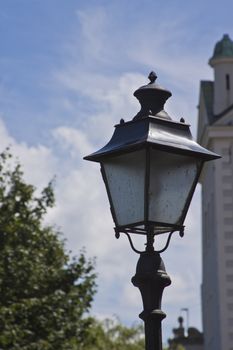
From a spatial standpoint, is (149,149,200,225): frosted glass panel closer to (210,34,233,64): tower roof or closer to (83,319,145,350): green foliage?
(210,34,233,64): tower roof

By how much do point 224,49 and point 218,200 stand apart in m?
5.90

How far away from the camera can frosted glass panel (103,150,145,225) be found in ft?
25.5

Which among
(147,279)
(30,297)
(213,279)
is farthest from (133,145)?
(213,279)

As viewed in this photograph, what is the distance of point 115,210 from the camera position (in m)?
7.98

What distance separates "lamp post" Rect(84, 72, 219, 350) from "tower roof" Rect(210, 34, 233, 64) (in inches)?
1233

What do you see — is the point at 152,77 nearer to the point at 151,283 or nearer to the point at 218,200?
the point at 151,283

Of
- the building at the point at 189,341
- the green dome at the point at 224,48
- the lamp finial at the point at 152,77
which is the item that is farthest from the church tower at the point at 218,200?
the lamp finial at the point at 152,77

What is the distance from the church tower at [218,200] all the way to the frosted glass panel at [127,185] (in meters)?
27.2

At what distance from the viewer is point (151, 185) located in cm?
773

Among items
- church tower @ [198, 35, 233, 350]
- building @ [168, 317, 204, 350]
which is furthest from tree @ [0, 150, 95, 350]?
building @ [168, 317, 204, 350]

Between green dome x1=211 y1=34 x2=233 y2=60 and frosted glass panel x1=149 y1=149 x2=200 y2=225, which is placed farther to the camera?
green dome x1=211 y1=34 x2=233 y2=60

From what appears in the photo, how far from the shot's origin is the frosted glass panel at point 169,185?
7.74 meters

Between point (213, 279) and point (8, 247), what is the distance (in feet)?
27.8

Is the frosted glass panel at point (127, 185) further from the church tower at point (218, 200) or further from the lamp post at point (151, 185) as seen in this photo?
the church tower at point (218, 200)
